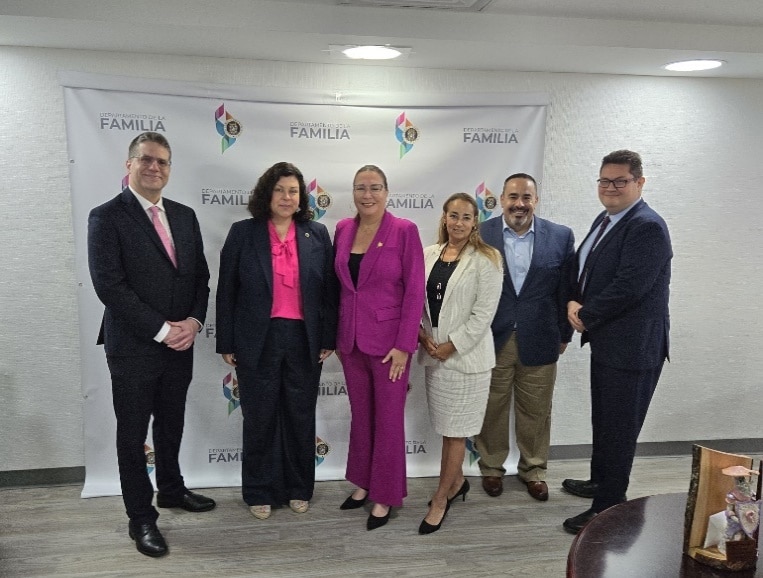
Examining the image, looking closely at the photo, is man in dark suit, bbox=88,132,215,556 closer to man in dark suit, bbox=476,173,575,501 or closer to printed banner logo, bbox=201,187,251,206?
printed banner logo, bbox=201,187,251,206

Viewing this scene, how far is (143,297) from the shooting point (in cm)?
239

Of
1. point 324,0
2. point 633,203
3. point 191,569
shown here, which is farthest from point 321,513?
point 324,0

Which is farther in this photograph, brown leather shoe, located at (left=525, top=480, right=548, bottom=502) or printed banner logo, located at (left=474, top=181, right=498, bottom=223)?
printed banner logo, located at (left=474, top=181, right=498, bottom=223)

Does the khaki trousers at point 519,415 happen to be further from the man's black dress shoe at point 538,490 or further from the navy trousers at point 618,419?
the navy trousers at point 618,419

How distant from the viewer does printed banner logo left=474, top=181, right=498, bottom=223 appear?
3.14 m

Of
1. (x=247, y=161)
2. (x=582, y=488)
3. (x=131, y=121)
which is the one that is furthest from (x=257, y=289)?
(x=582, y=488)

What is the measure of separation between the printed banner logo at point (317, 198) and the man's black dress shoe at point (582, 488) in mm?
1937

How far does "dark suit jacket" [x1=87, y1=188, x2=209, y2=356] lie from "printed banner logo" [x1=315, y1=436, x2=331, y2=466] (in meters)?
1.13

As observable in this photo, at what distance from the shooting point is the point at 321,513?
2.85 metres

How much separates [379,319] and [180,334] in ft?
2.75

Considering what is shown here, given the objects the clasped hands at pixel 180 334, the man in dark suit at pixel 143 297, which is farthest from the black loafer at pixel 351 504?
the clasped hands at pixel 180 334

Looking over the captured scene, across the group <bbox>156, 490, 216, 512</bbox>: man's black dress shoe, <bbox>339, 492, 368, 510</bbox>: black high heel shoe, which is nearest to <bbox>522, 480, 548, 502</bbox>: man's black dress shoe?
<bbox>339, 492, 368, 510</bbox>: black high heel shoe

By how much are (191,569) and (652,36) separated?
303cm

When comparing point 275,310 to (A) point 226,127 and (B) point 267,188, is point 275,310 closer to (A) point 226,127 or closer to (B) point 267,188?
(B) point 267,188
